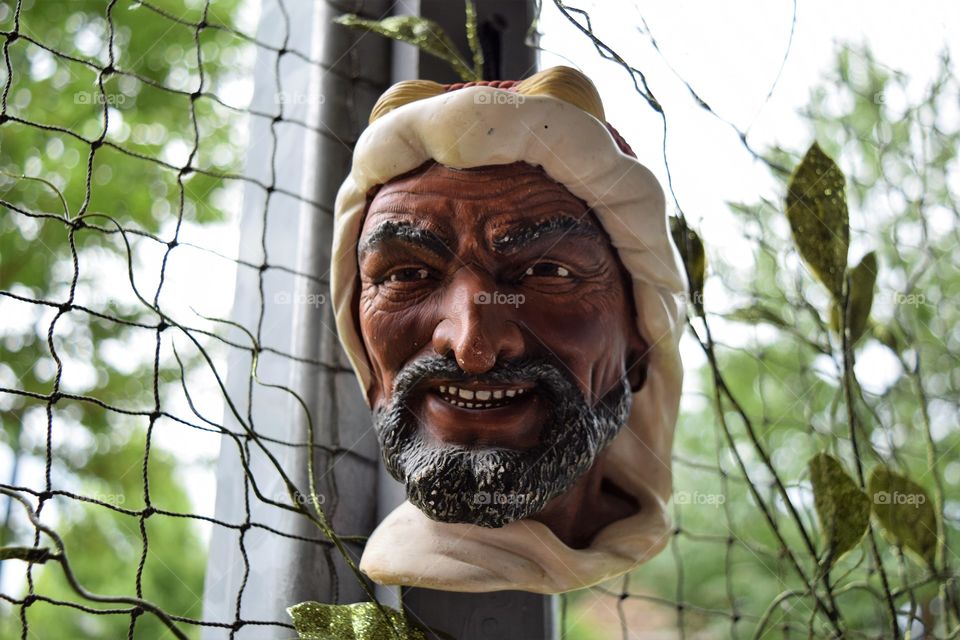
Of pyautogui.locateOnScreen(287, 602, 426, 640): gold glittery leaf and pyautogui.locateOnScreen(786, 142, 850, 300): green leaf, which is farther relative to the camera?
pyautogui.locateOnScreen(786, 142, 850, 300): green leaf

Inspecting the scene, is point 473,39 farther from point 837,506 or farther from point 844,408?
point 844,408

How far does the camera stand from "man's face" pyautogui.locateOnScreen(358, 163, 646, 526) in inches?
28.0

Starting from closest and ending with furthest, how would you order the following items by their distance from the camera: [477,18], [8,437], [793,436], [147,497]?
[147,497] < [477,18] < [8,437] < [793,436]

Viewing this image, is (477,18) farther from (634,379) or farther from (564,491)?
(564,491)

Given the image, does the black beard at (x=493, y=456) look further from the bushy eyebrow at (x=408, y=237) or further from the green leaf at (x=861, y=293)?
the green leaf at (x=861, y=293)

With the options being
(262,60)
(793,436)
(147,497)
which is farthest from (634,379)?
(793,436)

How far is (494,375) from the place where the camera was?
28.5 inches

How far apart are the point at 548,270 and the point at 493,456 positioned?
17 centimetres

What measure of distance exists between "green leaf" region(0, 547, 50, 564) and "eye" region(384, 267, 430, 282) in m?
0.36

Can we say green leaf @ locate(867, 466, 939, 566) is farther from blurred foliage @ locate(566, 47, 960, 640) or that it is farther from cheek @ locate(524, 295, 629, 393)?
cheek @ locate(524, 295, 629, 393)

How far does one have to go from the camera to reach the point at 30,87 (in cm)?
168

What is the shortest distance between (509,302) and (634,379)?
0.62 feet

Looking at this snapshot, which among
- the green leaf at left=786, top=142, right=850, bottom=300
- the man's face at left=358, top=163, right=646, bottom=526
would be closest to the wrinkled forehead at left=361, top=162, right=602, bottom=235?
the man's face at left=358, top=163, right=646, bottom=526

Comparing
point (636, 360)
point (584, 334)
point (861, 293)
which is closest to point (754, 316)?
point (861, 293)
